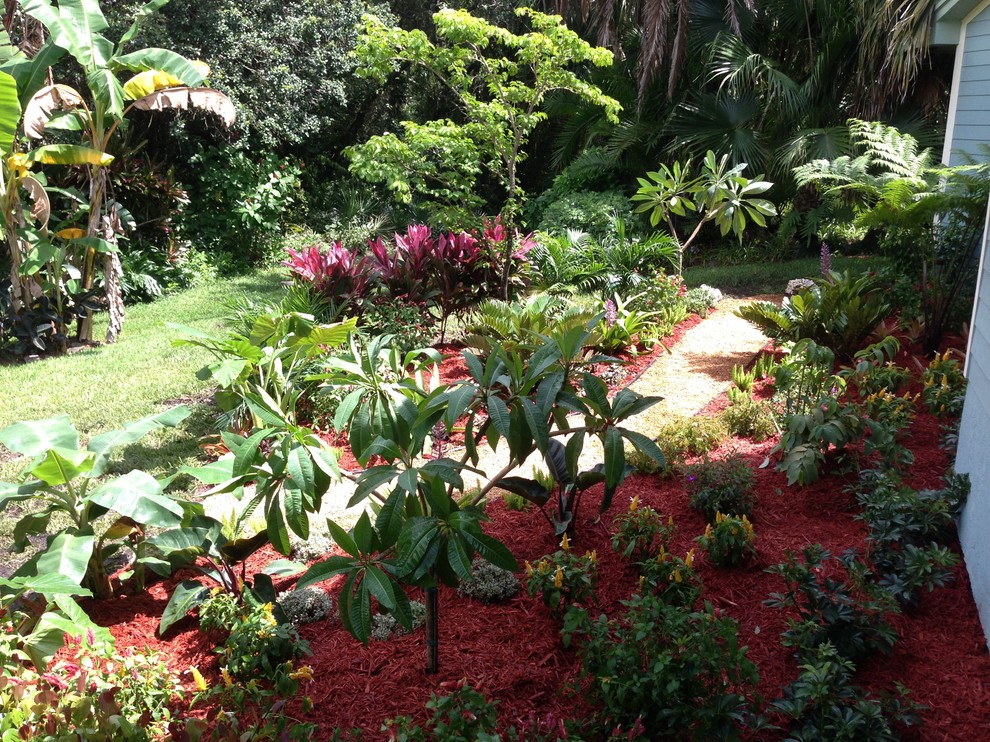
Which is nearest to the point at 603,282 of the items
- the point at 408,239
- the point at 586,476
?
the point at 408,239

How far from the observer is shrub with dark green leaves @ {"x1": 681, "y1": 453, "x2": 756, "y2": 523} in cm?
421

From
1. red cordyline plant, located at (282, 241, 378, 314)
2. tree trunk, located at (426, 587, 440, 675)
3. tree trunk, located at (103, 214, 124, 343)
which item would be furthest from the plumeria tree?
tree trunk, located at (426, 587, 440, 675)

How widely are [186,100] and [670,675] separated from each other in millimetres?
8593

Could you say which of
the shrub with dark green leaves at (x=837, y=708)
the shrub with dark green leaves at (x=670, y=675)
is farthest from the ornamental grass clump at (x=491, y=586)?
the shrub with dark green leaves at (x=837, y=708)

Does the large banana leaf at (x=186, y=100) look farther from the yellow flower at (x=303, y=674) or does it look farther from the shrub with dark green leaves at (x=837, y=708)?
the shrub with dark green leaves at (x=837, y=708)

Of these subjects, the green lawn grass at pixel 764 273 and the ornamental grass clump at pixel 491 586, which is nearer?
the ornamental grass clump at pixel 491 586

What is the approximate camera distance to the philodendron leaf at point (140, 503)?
10.2 ft

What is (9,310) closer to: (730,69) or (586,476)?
(586,476)

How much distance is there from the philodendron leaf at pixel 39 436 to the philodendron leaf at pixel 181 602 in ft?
2.62

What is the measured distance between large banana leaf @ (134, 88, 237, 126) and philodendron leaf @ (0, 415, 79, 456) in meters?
6.06

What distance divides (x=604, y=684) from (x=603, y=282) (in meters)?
7.15

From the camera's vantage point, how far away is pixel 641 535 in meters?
3.88

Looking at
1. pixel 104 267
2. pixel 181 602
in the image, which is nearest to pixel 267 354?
pixel 181 602

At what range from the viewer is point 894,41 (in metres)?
9.77
